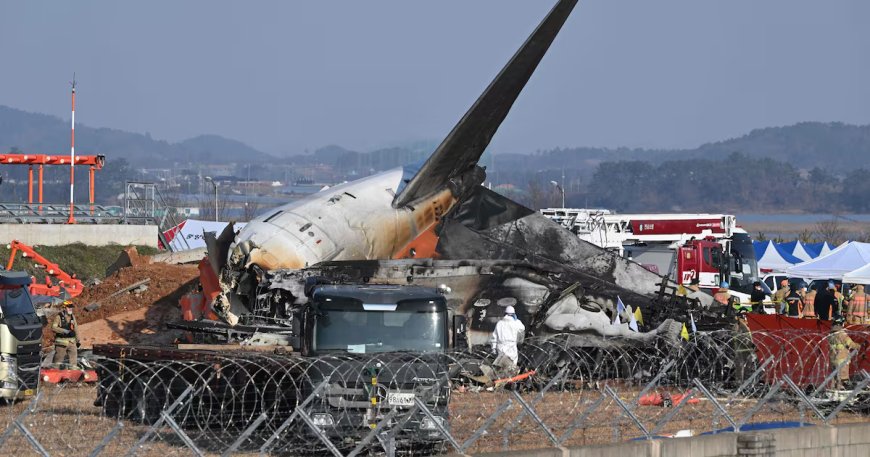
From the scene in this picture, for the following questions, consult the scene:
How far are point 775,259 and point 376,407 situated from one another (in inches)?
1963

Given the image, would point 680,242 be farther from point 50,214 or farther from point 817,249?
point 50,214

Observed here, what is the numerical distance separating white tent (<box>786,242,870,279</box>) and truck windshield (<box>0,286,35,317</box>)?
113 ft

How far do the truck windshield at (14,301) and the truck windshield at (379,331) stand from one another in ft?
25.0

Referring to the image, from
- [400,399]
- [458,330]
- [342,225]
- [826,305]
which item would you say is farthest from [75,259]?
[400,399]

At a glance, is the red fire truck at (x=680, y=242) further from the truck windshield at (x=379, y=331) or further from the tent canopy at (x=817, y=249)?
the truck windshield at (x=379, y=331)

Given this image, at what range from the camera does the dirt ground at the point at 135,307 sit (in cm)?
3119

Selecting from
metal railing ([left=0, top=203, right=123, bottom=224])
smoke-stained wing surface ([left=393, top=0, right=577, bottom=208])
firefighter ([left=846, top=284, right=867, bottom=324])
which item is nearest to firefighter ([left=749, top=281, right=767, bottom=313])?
firefighter ([left=846, top=284, right=867, bottom=324])

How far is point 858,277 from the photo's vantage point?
153 feet

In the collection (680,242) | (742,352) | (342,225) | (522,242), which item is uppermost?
(342,225)

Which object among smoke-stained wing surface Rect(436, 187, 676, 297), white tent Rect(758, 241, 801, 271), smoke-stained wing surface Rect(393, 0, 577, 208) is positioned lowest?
white tent Rect(758, 241, 801, 271)

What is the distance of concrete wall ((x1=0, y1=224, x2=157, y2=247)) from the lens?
57.2 meters

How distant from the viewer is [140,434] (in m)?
16.9

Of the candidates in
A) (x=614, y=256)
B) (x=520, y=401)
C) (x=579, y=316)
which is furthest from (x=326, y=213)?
(x=520, y=401)

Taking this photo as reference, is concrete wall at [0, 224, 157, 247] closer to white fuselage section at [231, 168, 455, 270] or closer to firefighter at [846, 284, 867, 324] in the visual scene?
white fuselage section at [231, 168, 455, 270]
